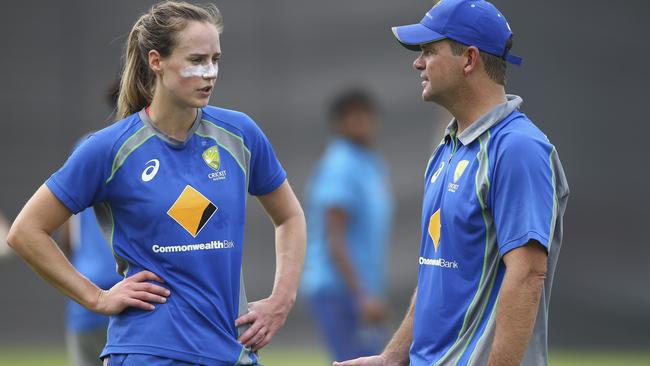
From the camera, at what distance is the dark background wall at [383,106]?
10.2 metres

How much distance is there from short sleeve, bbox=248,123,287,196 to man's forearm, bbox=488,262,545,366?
110cm

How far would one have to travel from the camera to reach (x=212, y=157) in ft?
12.7

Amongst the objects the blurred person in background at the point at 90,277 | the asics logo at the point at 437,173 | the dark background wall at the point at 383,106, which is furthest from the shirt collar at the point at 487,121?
the dark background wall at the point at 383,106

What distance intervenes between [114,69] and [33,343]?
2732 mm

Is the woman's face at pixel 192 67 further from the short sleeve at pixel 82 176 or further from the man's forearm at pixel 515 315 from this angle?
the man's forearm at pixel 515 315

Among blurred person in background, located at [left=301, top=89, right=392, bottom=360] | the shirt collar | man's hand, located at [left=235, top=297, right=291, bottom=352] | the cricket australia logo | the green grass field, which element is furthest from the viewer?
the green grass field

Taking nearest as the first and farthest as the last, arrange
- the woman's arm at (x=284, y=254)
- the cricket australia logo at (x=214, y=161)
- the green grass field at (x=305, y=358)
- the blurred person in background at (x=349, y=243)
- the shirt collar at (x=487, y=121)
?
the shirt collar at (x=487, y=121)
the cricket australia logo at (x=214, y=161)
the woman's arm at (x=284, y=254)
the blurred person in background at (x=349, y=243)
the green grass field at (x=305, y=358)

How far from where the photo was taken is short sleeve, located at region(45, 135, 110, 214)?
376 cm

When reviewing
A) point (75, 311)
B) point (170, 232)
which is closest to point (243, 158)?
point (170, 232)

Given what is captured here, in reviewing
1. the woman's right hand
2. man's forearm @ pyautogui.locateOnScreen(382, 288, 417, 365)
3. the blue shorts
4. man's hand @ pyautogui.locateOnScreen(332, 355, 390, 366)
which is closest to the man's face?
man's forearm @ pyautogui.locateOnScreen(382, 288, 417, 365)

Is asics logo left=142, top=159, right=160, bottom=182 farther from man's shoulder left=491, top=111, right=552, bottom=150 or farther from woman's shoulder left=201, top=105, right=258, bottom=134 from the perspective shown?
man's shoulder left=491, top=111, right=552, bottom=150

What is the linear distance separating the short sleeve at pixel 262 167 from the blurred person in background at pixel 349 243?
10.1ft

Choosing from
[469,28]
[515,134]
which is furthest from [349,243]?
[515,134]

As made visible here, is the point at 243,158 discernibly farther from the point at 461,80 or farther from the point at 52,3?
the point at 52,3
